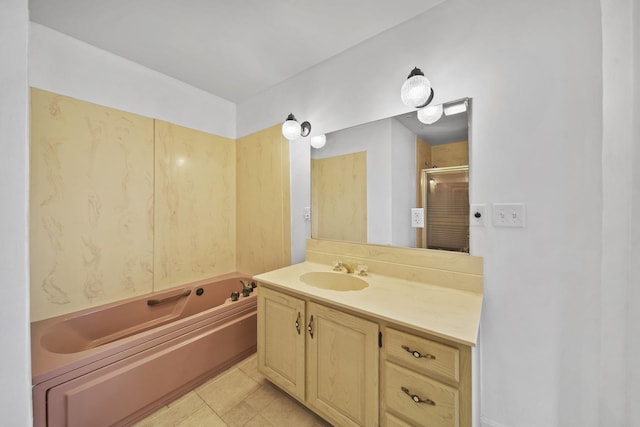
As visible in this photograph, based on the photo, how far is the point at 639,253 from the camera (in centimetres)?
67

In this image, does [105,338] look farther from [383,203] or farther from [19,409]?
[383,203]

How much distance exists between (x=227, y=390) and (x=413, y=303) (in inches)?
58.7

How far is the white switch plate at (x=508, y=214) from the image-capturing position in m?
1.14

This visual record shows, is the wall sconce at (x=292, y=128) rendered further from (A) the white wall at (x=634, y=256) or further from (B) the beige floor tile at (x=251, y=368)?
(B) the beige floor tile at (x=251, y=368)

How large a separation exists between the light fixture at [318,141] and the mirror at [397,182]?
4 centimetres

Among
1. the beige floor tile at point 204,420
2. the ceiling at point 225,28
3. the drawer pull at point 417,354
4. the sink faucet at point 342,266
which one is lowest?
the beige floor tile at point 204,420

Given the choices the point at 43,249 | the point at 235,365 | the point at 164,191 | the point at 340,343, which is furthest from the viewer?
the point at 164,191

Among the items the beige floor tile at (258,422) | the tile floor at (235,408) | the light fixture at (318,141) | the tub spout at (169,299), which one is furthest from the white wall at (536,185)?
the tub spout at (169,299)

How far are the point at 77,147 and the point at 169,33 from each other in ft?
3.73

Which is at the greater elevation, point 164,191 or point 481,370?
point 164,191

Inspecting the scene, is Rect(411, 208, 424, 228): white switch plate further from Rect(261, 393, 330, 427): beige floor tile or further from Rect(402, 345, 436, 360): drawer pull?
Rect(261, 393, 330, 427): beige floor tile

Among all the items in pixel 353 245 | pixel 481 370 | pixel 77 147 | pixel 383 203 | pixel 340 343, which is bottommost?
pixel 481 370

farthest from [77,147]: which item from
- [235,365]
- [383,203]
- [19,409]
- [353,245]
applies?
[383,203]

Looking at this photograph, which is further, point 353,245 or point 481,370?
point 353,245
